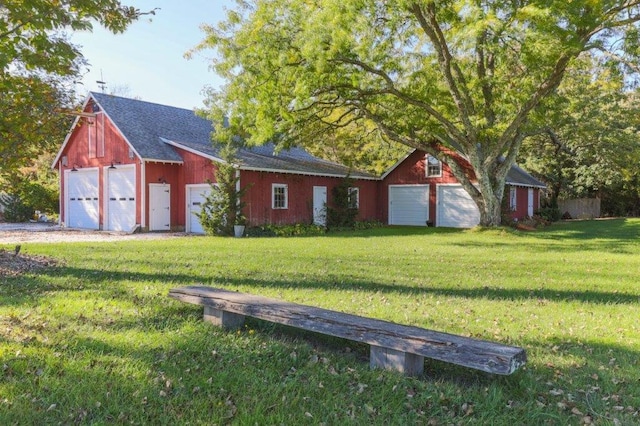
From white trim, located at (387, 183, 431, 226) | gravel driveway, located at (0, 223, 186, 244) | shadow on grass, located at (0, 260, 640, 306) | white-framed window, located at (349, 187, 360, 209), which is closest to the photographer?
shadow on grass, located at (0, 260, 640, 306)

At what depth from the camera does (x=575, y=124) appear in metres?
25.3

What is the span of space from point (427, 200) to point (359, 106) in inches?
361

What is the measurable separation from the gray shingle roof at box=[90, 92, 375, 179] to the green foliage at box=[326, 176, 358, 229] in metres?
0.77

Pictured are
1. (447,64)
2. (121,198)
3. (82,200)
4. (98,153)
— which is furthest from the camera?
(82,200)

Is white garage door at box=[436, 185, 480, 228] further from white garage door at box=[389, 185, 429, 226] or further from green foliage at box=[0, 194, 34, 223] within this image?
green foliage at box=[0, 194, 34, 223]

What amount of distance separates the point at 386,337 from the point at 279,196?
17158 mm

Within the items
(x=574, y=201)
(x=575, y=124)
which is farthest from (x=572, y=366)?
(x=574, y=201)

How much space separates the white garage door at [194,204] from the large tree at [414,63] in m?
3.02

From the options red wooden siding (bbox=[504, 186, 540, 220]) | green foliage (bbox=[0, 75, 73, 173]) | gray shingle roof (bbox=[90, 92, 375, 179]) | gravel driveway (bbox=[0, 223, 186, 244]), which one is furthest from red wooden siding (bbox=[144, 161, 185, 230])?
red wooden siding (bbox=[504, 186, 540, 220])

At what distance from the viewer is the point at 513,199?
26.9m

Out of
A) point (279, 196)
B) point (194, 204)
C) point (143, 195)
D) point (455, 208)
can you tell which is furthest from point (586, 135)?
point (143, 195)

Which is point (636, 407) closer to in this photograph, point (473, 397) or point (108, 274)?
point (473, 397)

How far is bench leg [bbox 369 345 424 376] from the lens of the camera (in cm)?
379

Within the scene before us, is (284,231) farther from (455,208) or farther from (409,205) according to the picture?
(455,208)
